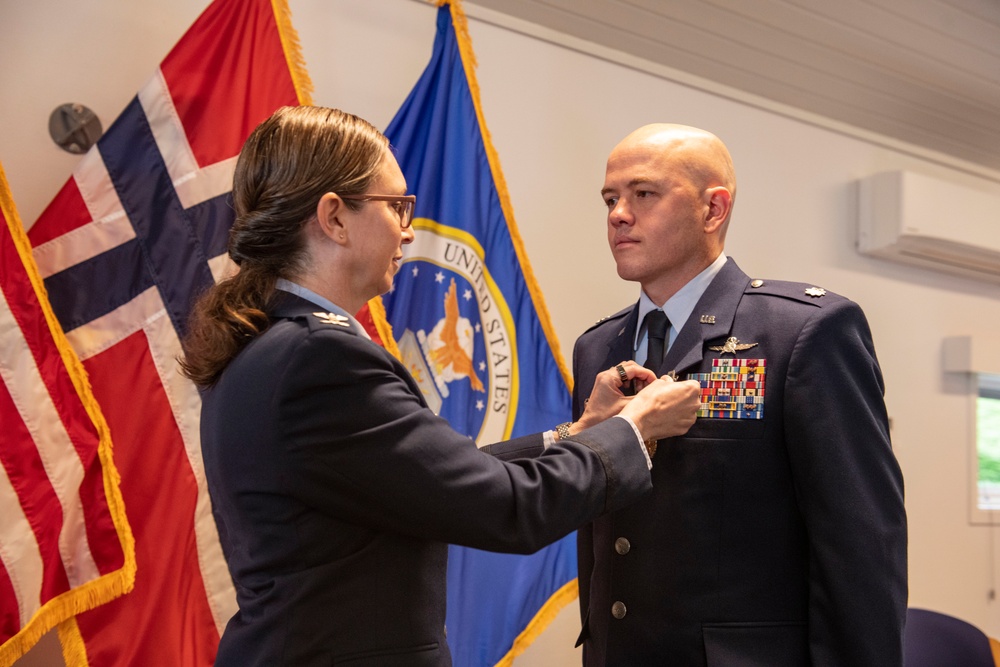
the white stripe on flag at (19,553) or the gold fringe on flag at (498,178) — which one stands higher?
the gold fringe on flag at (498,178)

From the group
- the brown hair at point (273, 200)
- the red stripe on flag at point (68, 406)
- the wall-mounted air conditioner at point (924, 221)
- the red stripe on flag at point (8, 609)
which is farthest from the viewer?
the wall-mounted air conditioner at point (924, 221)

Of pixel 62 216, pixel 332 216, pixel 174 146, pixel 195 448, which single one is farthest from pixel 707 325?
pixel 62 216

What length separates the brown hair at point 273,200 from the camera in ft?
3.98

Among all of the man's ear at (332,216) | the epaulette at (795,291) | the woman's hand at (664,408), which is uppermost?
the man's ear at (332,216)

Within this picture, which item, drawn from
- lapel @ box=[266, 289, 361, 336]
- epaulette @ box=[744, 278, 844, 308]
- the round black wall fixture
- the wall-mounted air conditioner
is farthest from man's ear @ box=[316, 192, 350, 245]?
the wall-mounted air conditioner

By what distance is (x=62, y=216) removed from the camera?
2049 millimetres

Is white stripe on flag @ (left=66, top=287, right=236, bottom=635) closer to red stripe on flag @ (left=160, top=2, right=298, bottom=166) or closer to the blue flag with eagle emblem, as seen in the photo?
red stripe on flag @ (left=160, top=2, right=298, bottom=166)

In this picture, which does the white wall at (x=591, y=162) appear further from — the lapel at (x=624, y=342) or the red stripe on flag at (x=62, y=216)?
the lapel at (x=624, y=342)

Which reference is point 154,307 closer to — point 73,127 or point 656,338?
point 73,127

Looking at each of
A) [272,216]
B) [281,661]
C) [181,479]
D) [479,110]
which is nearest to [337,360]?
[272,216]

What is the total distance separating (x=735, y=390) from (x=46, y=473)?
150cm

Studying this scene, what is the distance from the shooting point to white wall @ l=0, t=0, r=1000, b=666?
2.27 metres

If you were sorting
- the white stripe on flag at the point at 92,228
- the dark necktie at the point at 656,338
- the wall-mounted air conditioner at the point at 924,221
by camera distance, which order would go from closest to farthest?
1. the dark necktie at the point at 656,338
2. the white stripe on flag at the point at 92,228
3. the wall-mounted air conditioner at the point at 924,221

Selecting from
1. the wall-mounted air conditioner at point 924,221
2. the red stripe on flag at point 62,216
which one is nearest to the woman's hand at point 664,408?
the red stripe on flag at point 62,216
